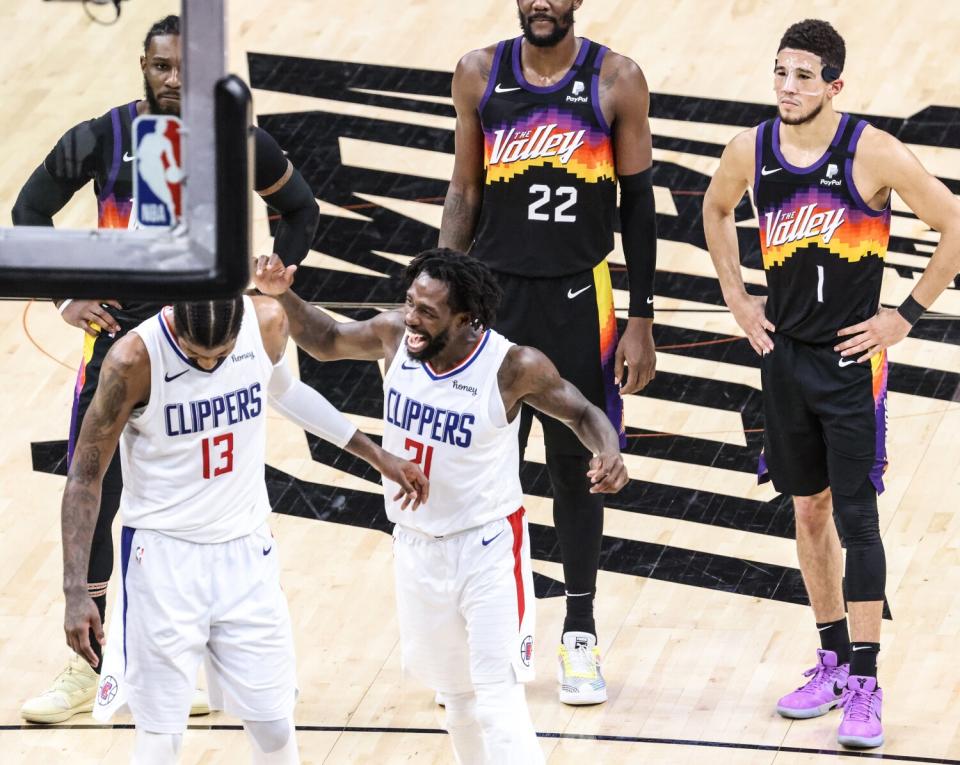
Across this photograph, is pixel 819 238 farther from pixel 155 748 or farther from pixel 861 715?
pixel 155 748

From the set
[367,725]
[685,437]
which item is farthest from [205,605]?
[685,437]

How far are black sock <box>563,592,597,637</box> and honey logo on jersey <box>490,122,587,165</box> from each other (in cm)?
145

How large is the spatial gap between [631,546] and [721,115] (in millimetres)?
3565

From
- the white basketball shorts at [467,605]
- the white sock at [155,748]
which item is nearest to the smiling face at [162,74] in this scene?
the white basketball shorts at [467,605]

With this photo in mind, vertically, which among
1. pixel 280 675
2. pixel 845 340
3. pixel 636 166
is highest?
pixel 636 166

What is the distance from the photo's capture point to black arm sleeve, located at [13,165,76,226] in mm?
5945

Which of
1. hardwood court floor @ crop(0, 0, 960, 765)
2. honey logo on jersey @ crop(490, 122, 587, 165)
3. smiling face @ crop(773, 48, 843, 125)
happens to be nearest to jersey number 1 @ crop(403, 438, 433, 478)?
hardwood court floor @ crop(0, 0, 960, 765)

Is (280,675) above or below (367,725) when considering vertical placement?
above

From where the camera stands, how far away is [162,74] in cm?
454

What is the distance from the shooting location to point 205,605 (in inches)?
206

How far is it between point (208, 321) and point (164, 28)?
1033 mm

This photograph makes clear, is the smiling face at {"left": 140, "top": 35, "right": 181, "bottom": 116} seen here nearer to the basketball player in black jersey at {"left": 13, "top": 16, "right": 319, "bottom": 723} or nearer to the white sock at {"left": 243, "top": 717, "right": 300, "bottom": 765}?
the basketball player in black jersey at {"left": 13, "top": 16, "right": 319, "bottom": 723}

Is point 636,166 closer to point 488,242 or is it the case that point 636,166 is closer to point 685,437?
point 488,242

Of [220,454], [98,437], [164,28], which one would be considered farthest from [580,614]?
[164,28]
